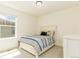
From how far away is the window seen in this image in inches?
136

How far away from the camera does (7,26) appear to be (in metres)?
3.68

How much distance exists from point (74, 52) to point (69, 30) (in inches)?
91.0

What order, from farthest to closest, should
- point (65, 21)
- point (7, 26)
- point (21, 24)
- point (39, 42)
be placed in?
point (21, 24)
point (65, 21)
point (7, 26)
point (39, 42)

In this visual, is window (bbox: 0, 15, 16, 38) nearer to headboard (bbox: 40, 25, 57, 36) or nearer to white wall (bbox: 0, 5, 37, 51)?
white wall (bbox: 0, 5, 37, 51)

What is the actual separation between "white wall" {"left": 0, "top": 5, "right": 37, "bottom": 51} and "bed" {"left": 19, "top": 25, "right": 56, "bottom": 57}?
0.53 meters

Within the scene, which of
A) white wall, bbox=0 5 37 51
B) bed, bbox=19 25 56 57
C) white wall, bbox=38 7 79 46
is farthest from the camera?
white wall, bbox=38 7 79 46

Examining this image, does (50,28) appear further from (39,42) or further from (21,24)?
(39,42)

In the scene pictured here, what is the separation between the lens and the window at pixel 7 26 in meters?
3.45

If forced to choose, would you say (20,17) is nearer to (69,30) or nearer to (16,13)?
(16,13)

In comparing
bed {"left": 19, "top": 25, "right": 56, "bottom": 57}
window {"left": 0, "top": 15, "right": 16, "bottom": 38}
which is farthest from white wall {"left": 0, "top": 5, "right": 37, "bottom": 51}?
bed {"left": 19, "top": 25, "right": 56, "bottom": 57}

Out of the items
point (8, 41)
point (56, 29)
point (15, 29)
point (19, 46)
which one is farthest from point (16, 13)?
point (56, 29)

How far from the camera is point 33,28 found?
5.33 metres

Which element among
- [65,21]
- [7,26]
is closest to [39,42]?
[7,26]

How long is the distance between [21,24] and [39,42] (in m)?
2.02
